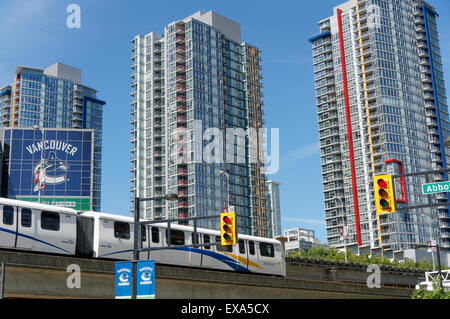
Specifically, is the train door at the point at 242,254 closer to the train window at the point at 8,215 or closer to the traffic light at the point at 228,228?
the train window at the point at 8,215

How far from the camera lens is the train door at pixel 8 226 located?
1141 inches

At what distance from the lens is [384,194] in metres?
17.3

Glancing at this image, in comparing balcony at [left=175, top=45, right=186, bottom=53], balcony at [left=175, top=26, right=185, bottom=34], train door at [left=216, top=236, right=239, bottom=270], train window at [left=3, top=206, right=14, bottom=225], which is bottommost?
train door at [left=216, top=236, right=239, bottom=270]

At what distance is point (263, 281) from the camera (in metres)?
38.8

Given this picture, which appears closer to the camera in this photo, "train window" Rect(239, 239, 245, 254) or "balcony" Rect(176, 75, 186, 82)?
"train window" Rect(239, 239, 245, 254)

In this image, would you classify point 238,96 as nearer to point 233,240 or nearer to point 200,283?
point 200,283

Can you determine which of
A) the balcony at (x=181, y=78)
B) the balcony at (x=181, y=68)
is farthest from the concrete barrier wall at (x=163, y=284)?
the balcony at (x=181, y=68)

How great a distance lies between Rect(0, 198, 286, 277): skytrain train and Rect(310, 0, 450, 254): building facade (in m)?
101

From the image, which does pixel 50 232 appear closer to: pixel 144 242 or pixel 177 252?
pixel 144 242

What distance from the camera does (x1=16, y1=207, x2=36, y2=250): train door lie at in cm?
2981

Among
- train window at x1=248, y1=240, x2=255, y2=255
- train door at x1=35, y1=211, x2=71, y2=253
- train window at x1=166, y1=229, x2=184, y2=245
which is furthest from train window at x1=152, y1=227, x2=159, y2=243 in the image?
train window at x1=248, y1=240, x2=255, y2=255

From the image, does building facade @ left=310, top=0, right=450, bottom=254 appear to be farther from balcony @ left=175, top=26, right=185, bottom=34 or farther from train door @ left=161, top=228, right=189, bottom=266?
train door @ left=161, top=228, right=189, bottom=266

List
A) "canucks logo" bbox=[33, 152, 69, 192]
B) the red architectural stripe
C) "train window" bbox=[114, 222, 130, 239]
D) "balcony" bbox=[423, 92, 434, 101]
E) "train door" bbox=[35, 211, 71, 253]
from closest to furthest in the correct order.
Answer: "train door" bbox=[35, 211, 71, 253] → "train window" bbox=[114, 222, 130, 239] → "canucks logo" bbox=[33, 152, 69, 192] → the red architectural stripe → "balcony" bbox=[423, 92, 434, 101]
